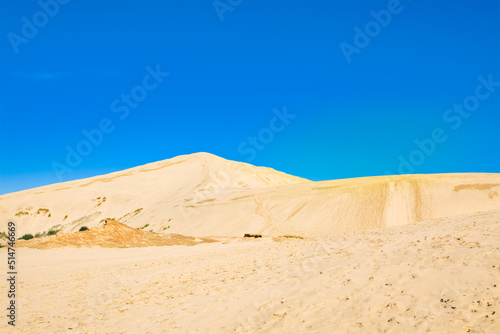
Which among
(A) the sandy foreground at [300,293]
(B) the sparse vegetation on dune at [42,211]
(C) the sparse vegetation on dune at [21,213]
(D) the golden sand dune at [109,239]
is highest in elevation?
(B) the sparse vegetation on dune at [42,211]

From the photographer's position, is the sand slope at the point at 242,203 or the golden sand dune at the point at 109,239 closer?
the golden sand dune at the point at 109,239

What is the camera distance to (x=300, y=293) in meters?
7.47

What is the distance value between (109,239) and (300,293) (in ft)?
53.7

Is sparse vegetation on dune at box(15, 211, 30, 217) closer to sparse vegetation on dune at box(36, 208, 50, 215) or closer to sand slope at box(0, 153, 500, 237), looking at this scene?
sand slope at box(0, 153, 500, 237)

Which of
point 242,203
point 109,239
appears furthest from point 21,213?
point 109,239

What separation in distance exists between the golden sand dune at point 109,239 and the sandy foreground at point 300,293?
649cm

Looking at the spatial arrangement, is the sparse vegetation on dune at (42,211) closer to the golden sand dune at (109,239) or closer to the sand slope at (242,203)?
the sand slope at (242,203)

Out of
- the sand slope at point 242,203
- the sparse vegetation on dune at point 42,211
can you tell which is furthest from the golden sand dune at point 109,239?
the sparse vegetation on dune at point 42,211

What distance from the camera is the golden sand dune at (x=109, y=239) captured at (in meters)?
19.0

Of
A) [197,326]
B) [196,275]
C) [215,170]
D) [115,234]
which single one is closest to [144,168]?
[215,170]

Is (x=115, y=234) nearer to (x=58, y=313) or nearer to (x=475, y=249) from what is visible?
(x=58, y=313)

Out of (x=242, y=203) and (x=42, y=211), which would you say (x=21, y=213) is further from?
(x=242, y=203)

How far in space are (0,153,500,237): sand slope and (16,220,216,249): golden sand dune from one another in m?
7.98

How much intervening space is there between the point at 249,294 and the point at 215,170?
162 feet
